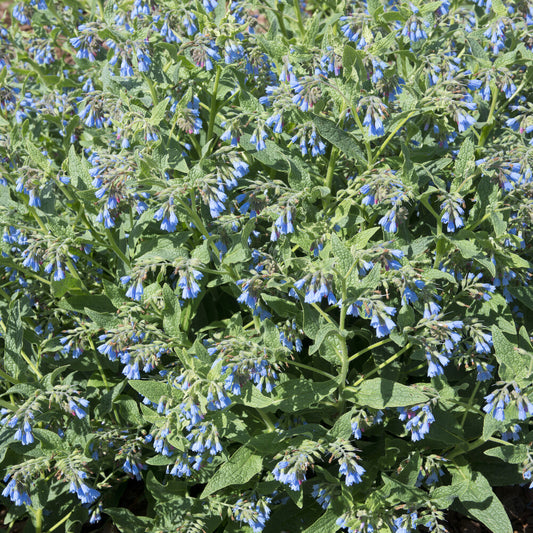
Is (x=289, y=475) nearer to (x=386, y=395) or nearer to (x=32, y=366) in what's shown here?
(x=386, y=395)

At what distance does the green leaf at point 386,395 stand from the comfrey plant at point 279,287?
0.01 meters

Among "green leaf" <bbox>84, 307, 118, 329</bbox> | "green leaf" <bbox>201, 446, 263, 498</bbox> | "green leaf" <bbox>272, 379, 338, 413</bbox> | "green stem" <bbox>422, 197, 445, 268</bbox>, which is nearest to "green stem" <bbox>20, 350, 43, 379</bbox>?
"green leaf" <bbox>84, 307, 118, 329</bbox>

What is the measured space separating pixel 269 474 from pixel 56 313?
168 centimetres

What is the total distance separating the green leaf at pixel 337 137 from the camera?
11.8 feet

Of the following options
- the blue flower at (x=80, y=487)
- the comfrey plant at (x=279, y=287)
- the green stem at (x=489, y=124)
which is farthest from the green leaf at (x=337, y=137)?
the blue flower at (x=80, y=487)

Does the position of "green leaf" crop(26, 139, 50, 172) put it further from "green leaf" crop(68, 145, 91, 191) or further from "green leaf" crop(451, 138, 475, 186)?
"green leaf" crop(451, 138, 475, 186)

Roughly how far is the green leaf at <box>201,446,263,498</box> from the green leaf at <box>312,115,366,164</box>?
5.62 ft

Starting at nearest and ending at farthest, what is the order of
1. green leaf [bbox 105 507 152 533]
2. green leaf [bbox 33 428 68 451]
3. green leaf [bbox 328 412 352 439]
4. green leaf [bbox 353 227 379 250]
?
1. green leaf [bbox 353 227 379 250]
2. green leaf [bbox 328 412 352 439]
3. green leaf [bbox 33 428 68 451]
4. green leaf [bbox 105 507 152 533]

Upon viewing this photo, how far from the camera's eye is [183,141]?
4.48 metres

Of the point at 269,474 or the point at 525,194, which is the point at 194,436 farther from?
the point at 525,194

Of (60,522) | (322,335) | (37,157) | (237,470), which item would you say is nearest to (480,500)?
(237,470)

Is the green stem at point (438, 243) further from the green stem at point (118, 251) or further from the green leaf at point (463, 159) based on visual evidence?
the green stem at point (118, 251)

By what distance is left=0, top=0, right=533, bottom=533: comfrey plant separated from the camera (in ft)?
11.1

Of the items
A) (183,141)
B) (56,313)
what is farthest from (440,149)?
(56,313)
